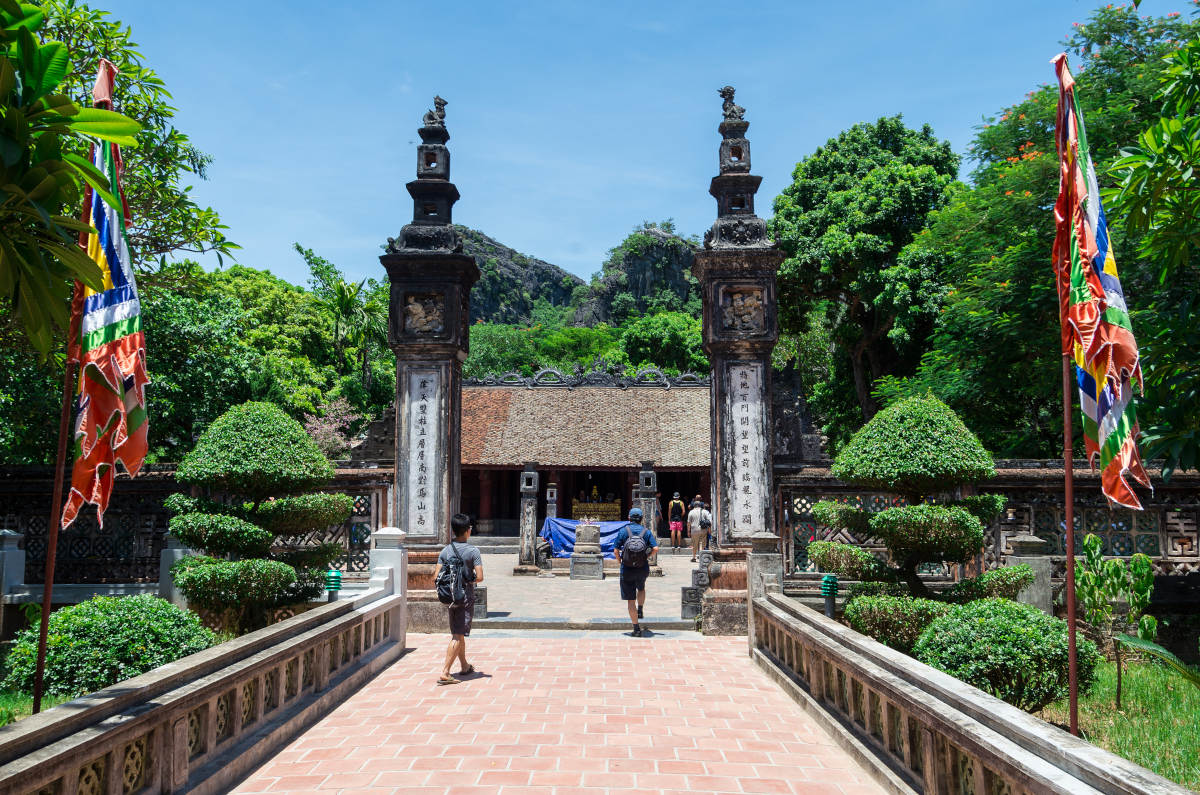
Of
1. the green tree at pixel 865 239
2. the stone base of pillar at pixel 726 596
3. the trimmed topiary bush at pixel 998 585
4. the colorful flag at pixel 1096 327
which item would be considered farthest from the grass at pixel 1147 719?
the green tree at pixel 865 239

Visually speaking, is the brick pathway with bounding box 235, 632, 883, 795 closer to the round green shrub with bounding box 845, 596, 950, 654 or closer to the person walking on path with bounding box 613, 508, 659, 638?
the round green shrub with bounding box 845, 596, 950, 654

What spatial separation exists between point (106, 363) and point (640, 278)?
6120 cm

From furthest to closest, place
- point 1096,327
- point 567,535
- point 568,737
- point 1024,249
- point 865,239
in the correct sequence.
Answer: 1. point 865,239
2. point 567,535
3. point 1024,249
4. point 568,737
5. point 1096,327

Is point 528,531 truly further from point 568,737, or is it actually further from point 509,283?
point 509,283

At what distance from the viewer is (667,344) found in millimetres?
42469

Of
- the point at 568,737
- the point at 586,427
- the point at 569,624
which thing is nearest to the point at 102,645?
the point at 568,737

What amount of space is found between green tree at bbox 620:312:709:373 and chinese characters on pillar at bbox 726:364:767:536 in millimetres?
30604

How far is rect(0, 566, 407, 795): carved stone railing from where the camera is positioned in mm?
3225

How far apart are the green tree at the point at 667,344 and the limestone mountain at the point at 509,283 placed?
31.1 m

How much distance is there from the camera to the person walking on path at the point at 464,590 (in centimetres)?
747

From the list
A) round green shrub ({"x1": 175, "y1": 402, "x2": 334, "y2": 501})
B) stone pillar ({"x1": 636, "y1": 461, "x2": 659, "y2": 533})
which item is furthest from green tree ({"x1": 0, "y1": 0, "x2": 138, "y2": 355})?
stone pillar ({"x1": 636, "y1": 461, "x2": 659, "y2": 533})

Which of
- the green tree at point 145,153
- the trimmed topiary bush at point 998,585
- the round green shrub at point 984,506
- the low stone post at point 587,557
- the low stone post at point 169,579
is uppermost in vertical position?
the green tree at point 145,153

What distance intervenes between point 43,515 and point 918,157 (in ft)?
77.6

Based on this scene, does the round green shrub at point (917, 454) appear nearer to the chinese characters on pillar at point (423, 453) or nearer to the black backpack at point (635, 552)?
the black backpack at point (635, 552)
